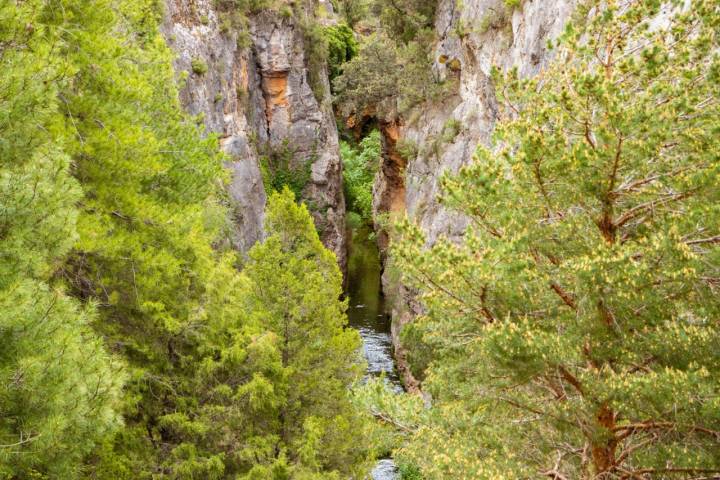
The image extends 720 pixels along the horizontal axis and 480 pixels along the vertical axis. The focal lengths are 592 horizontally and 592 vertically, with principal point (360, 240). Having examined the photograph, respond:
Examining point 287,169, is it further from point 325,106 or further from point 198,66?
point 198,66

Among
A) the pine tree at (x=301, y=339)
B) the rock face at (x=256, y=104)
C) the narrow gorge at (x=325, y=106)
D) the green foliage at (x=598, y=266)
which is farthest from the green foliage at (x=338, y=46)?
the green foliage at (x=598, y=266)

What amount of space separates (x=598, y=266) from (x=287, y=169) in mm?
27586

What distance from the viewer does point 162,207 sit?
8.41 metres

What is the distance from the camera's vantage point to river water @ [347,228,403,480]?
23625 millimetres

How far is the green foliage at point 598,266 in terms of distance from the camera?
580 cm

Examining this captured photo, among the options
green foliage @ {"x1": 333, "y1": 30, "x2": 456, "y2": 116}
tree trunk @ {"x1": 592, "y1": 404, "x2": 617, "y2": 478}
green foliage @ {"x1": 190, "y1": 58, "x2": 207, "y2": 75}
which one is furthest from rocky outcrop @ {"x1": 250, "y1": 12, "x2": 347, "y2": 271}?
tree trunk @ {"x1": 592, "y1": 404, "x2": 617, "y2": 478}

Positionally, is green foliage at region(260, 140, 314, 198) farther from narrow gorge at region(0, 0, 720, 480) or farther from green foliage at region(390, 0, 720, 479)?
green foliage at region(390, 0, 720, 479)

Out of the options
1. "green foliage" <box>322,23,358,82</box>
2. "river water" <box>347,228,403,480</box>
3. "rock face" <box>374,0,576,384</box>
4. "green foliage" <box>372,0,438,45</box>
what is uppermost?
"green foliage" <box>322,23,358,82</box>

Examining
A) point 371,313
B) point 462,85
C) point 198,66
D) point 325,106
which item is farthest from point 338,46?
point 198,66

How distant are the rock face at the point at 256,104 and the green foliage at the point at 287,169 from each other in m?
0.08

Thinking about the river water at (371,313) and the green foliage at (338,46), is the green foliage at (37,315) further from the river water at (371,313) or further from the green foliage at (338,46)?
the green foliage at (338,46)

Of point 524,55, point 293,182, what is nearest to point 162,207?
point 524,55

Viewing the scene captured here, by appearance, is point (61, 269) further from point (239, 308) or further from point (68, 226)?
point (239, 308)

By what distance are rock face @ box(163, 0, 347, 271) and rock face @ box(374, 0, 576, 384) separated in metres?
6.53
